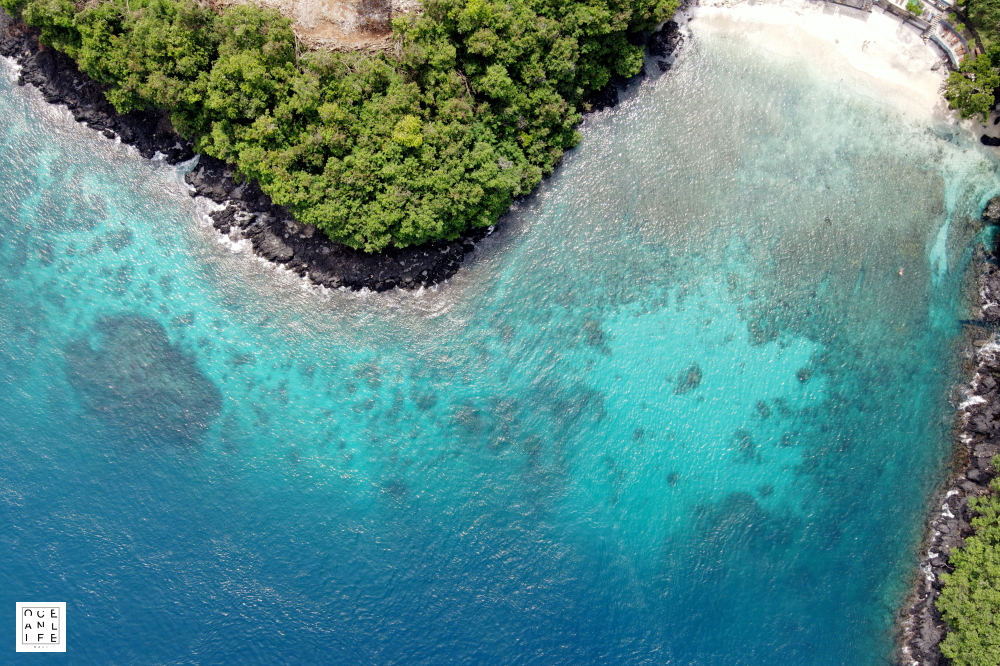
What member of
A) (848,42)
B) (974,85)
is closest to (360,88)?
(848,42)

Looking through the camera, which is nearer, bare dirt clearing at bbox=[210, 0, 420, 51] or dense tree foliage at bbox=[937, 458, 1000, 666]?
bare dirt clearing at bbox=[210, 0, 420, 51]

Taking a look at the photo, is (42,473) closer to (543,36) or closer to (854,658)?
(543,36)

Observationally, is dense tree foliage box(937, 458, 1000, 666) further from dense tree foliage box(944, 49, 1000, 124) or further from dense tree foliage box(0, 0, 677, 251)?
dense tree foliage box(0, 0, 677, 251)

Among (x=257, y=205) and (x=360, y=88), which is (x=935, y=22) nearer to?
(x=360, y=88)

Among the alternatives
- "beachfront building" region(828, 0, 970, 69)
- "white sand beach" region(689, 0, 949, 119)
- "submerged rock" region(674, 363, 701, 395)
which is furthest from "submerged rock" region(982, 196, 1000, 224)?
"submerged rock" region(674, 363, 701, 395)

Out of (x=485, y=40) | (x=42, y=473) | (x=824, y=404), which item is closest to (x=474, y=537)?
(x=824, y=404)
